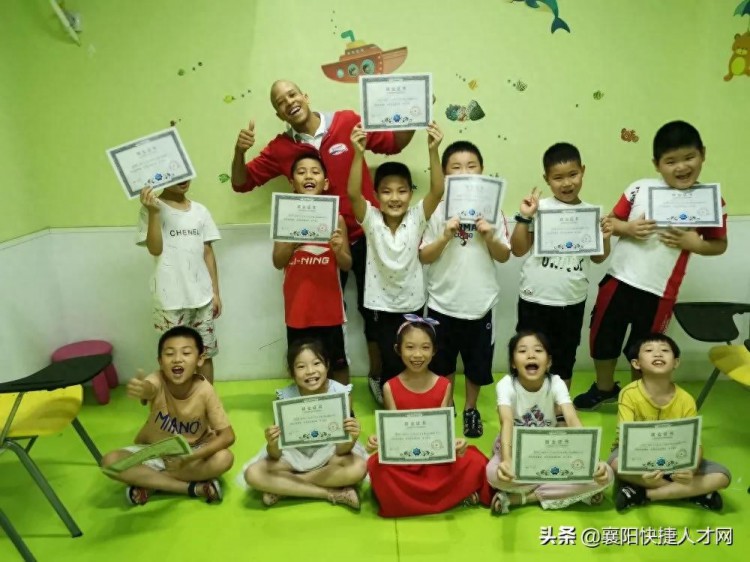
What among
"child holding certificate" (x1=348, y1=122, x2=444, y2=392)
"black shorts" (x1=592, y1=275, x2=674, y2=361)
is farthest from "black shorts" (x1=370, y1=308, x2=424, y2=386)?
"black shorts" (x1=592, y1=275, x2=674, y2=361)

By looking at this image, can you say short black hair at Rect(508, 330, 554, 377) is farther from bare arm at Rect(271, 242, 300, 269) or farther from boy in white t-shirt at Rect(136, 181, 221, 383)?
boy in white t-shirt at Rect(136, 181, 221, 383)

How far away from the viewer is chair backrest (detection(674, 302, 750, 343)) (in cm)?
263

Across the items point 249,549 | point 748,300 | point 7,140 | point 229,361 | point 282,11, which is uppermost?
point 282,11

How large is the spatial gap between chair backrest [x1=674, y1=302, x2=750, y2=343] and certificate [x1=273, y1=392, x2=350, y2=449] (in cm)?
168

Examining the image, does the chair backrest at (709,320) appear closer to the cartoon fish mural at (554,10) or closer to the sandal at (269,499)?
the cartoon fish mural at (554,10)

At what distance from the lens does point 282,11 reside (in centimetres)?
312

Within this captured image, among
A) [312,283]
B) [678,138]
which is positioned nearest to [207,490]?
[312,283]

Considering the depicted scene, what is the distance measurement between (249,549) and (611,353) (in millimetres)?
2078

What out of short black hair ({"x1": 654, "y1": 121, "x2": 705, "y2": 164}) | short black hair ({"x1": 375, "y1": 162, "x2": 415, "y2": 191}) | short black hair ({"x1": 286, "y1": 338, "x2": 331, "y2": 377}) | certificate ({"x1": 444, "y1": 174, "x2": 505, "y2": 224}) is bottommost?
short black hair ({"x1": 286, "y1": 338, "x2": 331, "y2": 377})

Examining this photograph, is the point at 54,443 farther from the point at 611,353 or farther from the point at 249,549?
the point at 611,353

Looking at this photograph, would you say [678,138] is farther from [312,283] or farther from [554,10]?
[312,283]

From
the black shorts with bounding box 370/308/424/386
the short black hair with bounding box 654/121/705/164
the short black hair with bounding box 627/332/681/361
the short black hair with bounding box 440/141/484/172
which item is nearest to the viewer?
the short black hair with bounding box 627/332/681/361

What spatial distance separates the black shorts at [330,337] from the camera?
2.98 metres

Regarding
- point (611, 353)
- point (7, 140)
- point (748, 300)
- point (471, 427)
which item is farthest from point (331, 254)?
point (748, 300)
